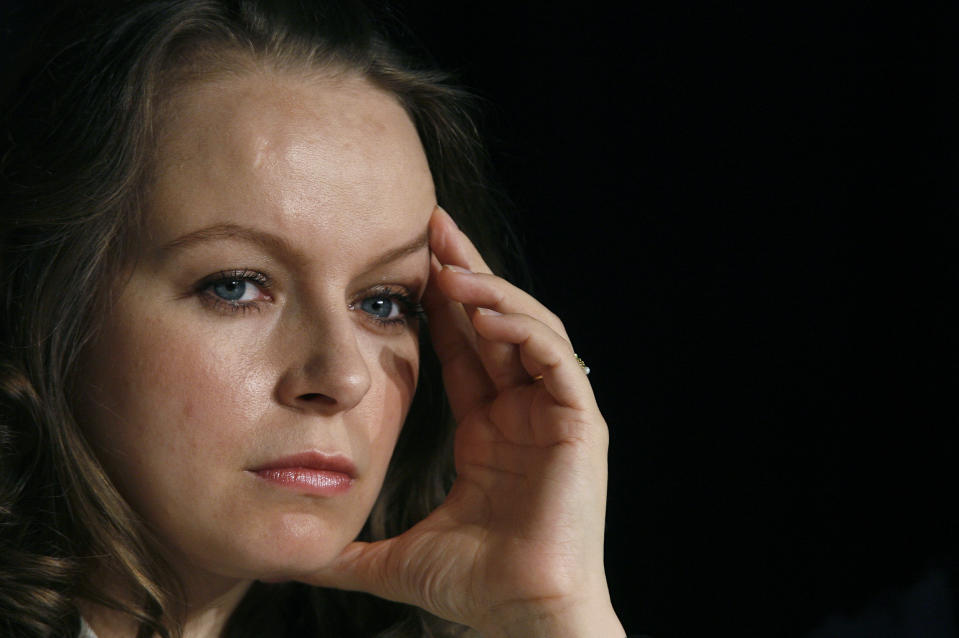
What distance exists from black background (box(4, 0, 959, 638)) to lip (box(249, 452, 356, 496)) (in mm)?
837

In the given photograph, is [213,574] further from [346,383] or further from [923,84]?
[923,84]

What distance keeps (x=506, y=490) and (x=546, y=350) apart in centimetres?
23

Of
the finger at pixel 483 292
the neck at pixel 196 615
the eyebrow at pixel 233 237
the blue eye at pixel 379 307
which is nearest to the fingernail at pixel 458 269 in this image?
the finger at pixel 483 292

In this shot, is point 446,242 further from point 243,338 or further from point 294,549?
point 294,549

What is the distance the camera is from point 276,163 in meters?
1.29

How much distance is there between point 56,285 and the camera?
1283mm

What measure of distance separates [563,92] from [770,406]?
738mm

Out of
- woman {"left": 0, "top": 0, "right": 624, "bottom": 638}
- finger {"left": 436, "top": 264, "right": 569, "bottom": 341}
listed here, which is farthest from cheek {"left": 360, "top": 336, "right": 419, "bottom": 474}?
finger {"left": 436, "top": 264, "right": 569, "bottom": 341}

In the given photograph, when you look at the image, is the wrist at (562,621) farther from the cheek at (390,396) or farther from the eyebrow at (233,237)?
the eyebrow at (233,237)

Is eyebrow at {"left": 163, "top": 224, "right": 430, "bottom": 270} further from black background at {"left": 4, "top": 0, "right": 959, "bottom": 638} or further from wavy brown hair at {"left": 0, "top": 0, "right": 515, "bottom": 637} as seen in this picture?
black background at {"left": 4, "top": 0, "right": 959, "bottom": 638}

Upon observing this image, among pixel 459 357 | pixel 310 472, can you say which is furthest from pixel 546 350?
pixel 310 472

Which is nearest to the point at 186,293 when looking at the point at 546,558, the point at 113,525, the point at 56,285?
the point at 56,285

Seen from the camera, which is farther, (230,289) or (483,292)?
(483,292)

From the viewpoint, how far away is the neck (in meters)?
1.37
